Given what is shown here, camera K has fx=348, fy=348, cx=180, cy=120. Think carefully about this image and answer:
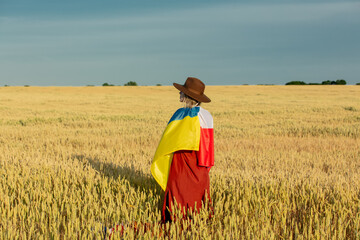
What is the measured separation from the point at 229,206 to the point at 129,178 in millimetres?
1600

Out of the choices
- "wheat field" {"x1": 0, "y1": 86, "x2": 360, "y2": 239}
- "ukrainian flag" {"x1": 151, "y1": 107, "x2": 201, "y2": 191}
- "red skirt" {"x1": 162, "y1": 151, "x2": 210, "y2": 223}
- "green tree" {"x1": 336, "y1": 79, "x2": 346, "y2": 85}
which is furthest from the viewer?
"green tree" {"x1": 336, "y1": 79, "x2": 346, "y2": 85}

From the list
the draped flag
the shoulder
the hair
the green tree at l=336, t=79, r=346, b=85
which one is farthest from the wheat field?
the green tree at l=336, t=79, r=346, b=85

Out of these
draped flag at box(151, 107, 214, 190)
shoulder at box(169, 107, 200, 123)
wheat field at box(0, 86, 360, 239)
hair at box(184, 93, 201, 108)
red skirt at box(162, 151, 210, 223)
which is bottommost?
wheat field at box(0, 86, 360, 239)

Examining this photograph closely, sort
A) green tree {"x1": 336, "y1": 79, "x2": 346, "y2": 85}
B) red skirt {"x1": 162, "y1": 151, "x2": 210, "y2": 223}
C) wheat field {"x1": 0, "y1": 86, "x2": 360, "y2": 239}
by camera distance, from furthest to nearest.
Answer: green tree {"x1": 336, "y1": 79, "x2": 346, "y2": 85} → red skirt {"x1": 162, "y1": 151, "x2": 210, "y2": 223} → wheat field {"x1": 0, "y1": 86, "x2": 360, "y2": 239}

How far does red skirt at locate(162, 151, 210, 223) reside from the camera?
11.8ft

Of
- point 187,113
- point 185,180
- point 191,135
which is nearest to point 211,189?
point 185,180

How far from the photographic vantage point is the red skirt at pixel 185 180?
3.60 m

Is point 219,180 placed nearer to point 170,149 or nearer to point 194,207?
point 194,207

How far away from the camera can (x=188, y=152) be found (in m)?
3.60

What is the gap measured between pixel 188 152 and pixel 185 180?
0.29m

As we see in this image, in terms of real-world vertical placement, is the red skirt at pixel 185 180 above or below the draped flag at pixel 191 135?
below

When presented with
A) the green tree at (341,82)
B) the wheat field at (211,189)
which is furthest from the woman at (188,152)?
the green tree at (341,82)

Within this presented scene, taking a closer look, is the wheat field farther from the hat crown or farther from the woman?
the hat crown

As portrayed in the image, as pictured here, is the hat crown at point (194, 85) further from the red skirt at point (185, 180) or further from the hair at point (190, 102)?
the red skirt at point (185, 180)
